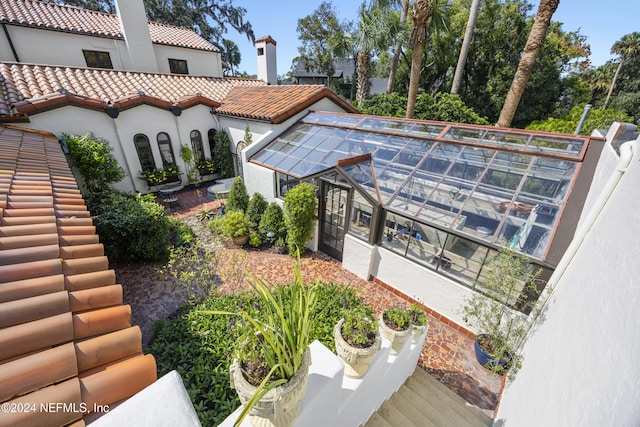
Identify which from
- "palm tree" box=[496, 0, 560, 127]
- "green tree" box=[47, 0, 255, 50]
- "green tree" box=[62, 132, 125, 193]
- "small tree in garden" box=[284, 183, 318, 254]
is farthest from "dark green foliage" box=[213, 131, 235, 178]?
"green tree" box=[47, 0, 255, 50]

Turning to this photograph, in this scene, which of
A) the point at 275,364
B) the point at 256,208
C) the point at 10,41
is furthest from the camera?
the point at 10,41

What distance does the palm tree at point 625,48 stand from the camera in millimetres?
29547

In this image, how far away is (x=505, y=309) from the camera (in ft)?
18.6

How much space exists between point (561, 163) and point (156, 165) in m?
17.4

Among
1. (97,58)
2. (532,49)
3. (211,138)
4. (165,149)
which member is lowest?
(165,149)

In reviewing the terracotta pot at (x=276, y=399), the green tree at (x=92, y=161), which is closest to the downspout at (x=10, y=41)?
the green tree at (x=92, y=161)

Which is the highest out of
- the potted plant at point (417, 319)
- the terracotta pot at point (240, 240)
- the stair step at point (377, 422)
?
the potted plant at point (417, 319)

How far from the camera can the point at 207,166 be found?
1584cm

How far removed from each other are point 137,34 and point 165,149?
8.39 metres

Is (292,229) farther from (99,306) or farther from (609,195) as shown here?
(609,195)

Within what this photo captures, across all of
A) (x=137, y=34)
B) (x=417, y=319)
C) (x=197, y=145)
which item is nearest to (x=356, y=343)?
(x=417, y=319)

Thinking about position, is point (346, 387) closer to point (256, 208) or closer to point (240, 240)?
point (240, 240)

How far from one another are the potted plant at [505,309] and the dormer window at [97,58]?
78.0 feet

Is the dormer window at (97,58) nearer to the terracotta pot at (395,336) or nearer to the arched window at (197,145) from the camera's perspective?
the arched window at (197,145)
